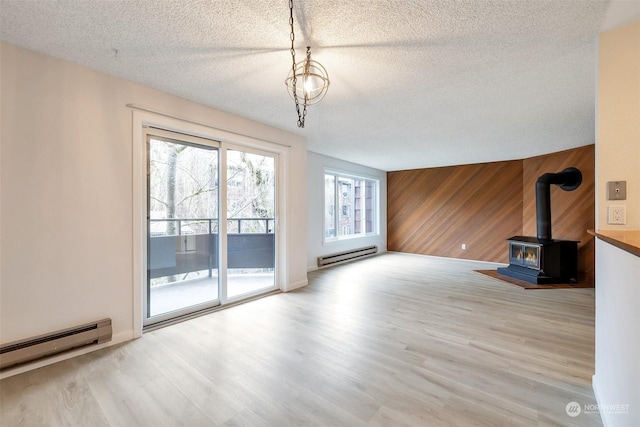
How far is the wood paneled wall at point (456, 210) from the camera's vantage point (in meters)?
5.96

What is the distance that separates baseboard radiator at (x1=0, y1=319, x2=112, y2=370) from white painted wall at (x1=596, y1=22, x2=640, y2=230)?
12.3 feet

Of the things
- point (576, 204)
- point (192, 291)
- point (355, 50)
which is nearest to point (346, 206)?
point (192, 291)

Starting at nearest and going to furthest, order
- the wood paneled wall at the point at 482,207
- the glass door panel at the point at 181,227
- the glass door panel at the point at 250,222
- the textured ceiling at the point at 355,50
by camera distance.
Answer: the textured ceiling at the point at 355,50, the glass door panel at the point at 181,227, the glass door panel at the point at 250,222, the wood paneled wall at the point at 482,207

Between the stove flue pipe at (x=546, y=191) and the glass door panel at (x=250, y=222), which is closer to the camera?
the glass door panel at (x=250, y=222)

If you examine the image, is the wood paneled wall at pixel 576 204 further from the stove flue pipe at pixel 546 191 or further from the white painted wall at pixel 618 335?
the white painted wall at pixel 618 335

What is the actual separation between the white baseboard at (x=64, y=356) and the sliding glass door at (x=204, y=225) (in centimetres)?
32

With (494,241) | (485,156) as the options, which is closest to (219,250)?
(485,156)

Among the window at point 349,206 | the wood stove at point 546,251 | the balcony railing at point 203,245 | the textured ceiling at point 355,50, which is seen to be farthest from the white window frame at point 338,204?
the wood stove at point 546,251

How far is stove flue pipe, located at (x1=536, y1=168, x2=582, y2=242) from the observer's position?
4566mm

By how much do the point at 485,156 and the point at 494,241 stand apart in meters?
1.94

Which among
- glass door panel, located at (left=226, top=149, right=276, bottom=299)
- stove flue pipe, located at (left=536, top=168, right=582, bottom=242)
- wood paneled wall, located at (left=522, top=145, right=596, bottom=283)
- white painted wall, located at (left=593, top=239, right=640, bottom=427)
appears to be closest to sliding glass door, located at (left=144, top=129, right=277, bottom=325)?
glass door panel, located at (left=226, top=149, right=276, bottom=299)

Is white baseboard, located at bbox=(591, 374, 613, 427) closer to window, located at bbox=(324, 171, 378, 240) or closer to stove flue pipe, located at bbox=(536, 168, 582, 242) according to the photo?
stove flue pipe, located at bbox=(536, 168, 582, 242)

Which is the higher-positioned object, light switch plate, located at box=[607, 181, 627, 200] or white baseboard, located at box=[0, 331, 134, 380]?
light switch plate, located at box=[607, 181, 627, 200]

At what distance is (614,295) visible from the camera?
54.9 inches
